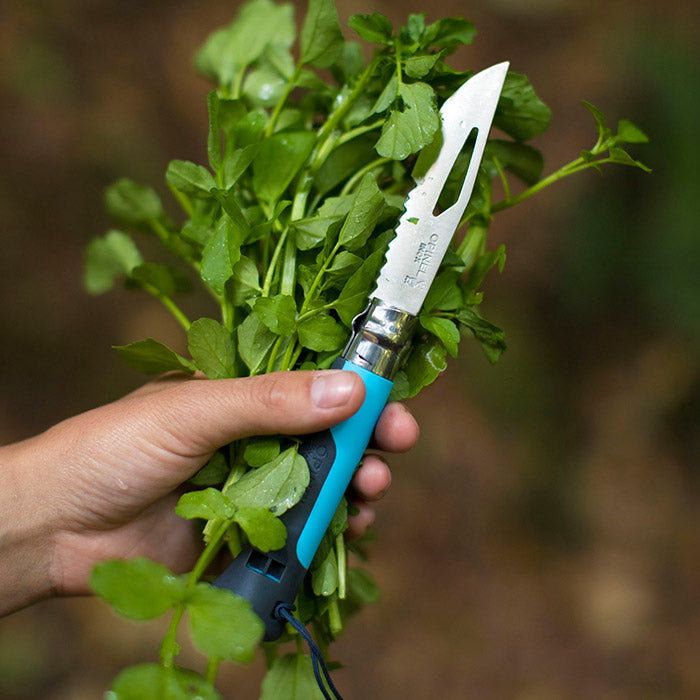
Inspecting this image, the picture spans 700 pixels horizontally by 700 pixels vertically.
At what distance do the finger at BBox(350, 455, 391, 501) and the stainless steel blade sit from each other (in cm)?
14

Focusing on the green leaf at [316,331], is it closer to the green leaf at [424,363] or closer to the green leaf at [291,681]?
the green leaf at [424,363]

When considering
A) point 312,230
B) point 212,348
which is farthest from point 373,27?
point 212,348

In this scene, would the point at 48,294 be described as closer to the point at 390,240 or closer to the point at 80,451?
the point at 80,451

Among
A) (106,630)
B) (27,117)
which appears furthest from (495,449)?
(27,117)

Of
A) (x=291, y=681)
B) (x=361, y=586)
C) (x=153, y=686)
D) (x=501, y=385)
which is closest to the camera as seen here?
(x=153, y=686)

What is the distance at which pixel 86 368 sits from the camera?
1.06 metres

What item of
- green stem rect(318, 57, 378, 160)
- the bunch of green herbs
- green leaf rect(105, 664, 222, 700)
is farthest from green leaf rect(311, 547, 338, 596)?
green stem rect(318, 57, 378, 160)

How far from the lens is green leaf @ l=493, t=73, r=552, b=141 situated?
1.59 feet

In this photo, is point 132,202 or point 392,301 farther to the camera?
point 132,202

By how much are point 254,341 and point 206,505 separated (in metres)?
0.12

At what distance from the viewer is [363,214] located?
0.44 metres

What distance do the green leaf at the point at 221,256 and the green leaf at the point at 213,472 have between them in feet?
0.47

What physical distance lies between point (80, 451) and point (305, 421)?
209 millimetres

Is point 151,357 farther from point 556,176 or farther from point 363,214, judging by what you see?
point 556,176
